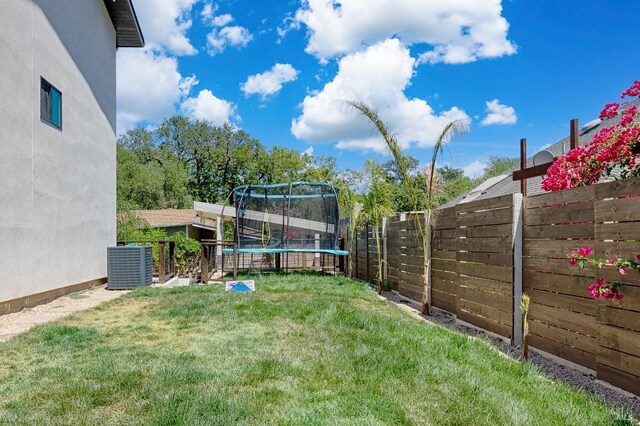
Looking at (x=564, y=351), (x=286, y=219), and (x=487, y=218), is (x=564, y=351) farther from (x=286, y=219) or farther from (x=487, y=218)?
(x=286, y=219)

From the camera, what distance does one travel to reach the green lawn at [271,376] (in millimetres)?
2795

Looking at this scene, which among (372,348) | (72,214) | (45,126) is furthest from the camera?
(72,214)

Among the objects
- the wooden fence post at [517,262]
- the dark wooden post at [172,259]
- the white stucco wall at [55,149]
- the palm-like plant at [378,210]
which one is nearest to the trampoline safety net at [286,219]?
the dark wooden post at [172,259]

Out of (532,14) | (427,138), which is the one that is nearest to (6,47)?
(427,138)

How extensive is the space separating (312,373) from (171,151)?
1391 inches

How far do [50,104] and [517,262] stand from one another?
322 inches

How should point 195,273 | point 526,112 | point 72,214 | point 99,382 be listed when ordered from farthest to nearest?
point 526,112 < point 195,273 < point 72,214 < point 99,382

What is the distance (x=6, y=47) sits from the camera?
654 centimetres

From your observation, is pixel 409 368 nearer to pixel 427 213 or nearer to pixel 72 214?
pixel 427 213

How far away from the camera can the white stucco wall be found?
261 inches

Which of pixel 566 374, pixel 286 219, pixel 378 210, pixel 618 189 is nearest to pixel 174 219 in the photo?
pixel 286 219

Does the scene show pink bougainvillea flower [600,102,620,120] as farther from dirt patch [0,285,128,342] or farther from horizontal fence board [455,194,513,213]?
dirt patch [0,285,128,342]

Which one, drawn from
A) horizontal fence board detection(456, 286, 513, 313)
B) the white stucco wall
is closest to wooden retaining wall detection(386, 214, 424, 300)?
horizontal fence board detection(456, 286, 513, 313)

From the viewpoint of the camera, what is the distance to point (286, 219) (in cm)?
1293
